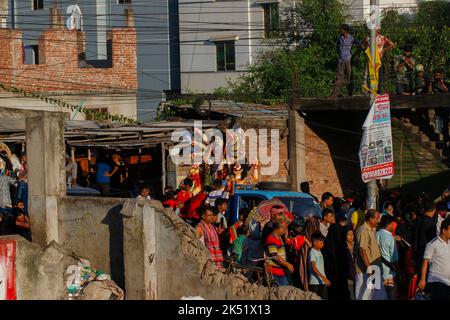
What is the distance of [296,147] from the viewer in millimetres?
25484

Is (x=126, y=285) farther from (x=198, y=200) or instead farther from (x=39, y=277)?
(x=198, y=200)

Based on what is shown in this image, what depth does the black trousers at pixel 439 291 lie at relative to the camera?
1148 cm

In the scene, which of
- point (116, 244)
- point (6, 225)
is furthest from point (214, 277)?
point (6, 225)

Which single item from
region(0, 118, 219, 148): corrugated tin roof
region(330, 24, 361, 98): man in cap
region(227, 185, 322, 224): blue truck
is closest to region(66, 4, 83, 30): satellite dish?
region(0, 118, 219, 148): corrugated tin roof

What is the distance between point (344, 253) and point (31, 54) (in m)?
38.6

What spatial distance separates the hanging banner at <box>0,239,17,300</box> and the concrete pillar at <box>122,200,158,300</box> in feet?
5.29

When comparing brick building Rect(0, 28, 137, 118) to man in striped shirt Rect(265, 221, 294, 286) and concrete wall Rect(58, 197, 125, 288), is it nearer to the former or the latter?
concrete wall Rect(58, 197, 125, 288)

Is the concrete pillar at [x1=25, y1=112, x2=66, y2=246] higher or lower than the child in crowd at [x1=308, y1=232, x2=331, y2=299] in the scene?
higher

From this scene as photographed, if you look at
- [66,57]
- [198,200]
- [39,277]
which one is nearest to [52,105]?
[66,57]

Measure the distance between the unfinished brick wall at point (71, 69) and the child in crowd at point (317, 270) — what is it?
84.7 feet

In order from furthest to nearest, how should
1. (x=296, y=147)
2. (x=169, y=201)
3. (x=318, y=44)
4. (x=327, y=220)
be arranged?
(x=318, y=44) < (x=296, y=147) < (x=169, y=201) < (x=327, y=220)

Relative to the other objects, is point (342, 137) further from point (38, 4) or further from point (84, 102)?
point (38, 4)

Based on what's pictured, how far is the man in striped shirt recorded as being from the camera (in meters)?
12.7
